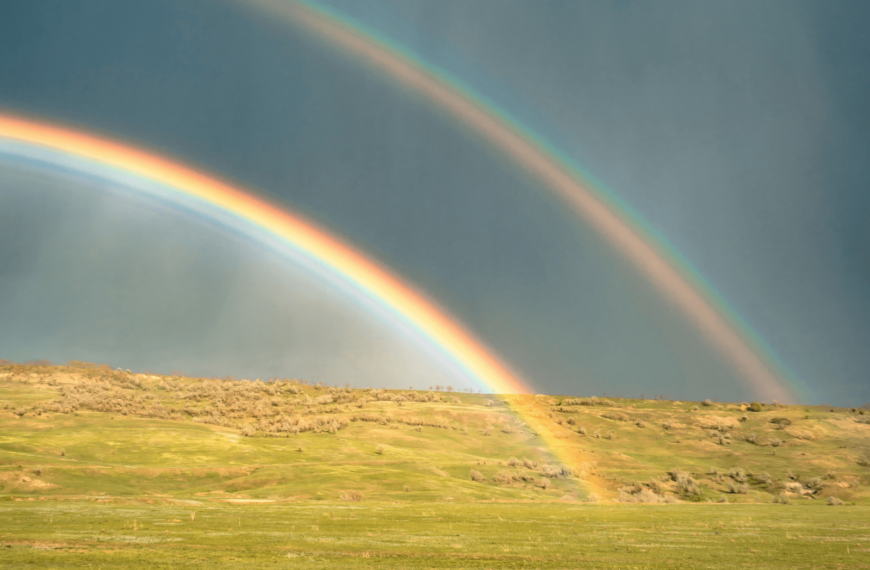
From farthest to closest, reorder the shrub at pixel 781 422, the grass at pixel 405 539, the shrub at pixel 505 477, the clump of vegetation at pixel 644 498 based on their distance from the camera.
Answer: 1. the shrub at pixel 781 422
2. the shrub at pixel 505 477
3. the clump of vegetation at pixel 644 498
4. the grass at pixel 405 539

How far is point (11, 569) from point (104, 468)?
54.8 meters

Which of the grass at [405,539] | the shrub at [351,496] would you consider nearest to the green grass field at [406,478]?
the grass at [405,539]

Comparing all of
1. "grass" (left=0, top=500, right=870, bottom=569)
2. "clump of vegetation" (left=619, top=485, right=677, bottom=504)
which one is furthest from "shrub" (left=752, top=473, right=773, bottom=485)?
"grass" (left=0, top=500, right=870, bottom=569)

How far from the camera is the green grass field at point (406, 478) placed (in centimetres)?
2716

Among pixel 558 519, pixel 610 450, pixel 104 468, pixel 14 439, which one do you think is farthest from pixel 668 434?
pixel 14 439

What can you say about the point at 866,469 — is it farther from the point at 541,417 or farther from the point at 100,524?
the point at 100,524

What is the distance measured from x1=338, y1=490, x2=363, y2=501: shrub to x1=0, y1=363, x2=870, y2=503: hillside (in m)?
0.36

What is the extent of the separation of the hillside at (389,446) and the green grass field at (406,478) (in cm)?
56

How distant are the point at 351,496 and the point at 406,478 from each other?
12352mm

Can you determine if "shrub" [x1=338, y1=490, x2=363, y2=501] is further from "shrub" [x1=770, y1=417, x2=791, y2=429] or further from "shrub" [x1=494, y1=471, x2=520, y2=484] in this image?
"shrub" [x1=770, y1=417, x2=791, y2=429]

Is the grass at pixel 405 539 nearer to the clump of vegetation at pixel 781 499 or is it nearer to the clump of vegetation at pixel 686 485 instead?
the clump of vegetation at pixel 781 499

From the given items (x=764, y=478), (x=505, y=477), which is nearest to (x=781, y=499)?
(x=764, y=478)

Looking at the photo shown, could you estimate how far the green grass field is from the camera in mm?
27156

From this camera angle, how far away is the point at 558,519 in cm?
4316
